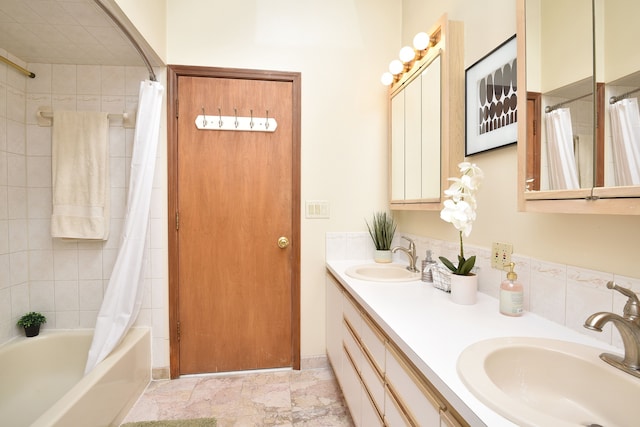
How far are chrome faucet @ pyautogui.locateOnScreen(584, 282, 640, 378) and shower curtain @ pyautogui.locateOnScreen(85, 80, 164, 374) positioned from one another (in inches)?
78.4

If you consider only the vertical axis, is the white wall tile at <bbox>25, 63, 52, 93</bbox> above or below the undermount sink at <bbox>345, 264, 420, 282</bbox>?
above

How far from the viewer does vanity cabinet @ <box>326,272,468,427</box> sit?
74 centimetres

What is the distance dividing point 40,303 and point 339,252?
1.96m

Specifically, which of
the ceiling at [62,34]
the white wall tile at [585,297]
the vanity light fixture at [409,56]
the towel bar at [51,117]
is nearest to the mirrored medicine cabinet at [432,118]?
the vanity light fixture at [409,56]

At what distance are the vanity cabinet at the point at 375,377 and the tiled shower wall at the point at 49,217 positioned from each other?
46.3 inches

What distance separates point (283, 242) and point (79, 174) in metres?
1.33

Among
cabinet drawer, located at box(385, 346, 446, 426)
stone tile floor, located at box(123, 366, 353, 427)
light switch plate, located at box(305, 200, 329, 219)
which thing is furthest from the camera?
light switch plate, located at box(305, 200, 329, 219)

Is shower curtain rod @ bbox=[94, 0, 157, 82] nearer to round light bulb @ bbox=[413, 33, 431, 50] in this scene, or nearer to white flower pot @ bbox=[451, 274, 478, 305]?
round light bulb @ bbox=[413, 33, 431, 50]

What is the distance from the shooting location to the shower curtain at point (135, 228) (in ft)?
5.49

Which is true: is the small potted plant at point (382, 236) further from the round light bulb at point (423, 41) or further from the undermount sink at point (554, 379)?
the undermount sink at point (554, 379)

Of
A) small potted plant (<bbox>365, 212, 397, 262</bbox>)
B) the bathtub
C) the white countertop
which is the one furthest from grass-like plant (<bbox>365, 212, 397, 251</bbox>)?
the bathtub

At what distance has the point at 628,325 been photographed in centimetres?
66

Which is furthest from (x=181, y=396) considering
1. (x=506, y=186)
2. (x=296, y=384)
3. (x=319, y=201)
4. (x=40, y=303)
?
(x=506, y=186)

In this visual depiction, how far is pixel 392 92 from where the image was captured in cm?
194
